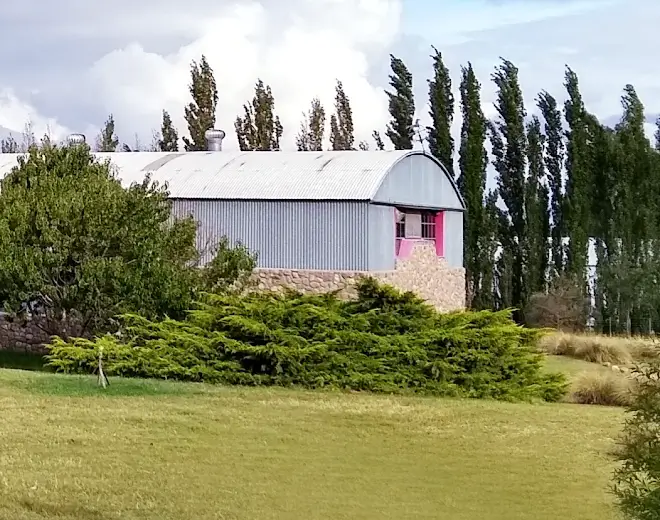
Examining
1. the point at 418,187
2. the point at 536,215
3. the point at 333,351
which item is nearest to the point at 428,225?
the point at 418,187

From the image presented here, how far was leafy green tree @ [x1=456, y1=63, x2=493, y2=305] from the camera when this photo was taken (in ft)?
104

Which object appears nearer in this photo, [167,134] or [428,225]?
[428,225]

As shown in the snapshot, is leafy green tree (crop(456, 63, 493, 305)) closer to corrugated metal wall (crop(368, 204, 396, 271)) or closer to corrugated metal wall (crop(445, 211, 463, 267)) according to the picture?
corrugated metal wall (crop(445, 211, 463, 267))

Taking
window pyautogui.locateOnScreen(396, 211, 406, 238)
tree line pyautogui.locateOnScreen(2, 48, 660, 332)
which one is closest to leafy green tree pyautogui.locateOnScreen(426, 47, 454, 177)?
tree line pyautogui.locateOnScreen(2, 48, 660, 332)

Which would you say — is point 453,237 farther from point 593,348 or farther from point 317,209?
point 593,348

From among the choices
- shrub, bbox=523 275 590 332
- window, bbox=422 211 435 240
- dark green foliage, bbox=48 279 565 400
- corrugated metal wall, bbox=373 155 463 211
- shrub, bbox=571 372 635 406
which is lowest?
shrub, bbox=571 372 635 406

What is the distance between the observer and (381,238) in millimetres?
22625

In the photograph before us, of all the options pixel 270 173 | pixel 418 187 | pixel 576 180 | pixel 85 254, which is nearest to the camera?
pixel 85 254

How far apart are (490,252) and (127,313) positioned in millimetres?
17227

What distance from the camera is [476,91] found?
3253 cm

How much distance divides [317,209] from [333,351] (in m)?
6.62

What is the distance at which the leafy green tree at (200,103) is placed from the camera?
40.3 m

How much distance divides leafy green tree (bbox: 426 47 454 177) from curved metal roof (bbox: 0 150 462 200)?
23.6 ft

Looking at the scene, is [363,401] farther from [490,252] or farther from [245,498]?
[490,252]
